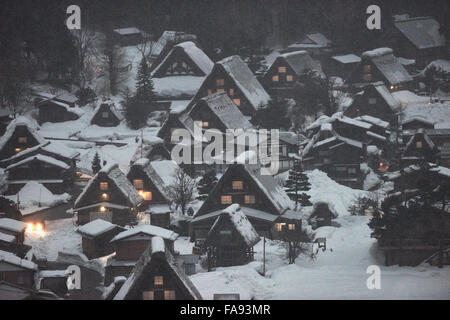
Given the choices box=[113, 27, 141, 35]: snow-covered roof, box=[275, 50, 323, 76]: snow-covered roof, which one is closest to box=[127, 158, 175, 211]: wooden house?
box=[113, 27, 141, 35]: snow-covered roof

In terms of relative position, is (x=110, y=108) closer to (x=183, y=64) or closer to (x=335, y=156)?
(x=183, y=64)

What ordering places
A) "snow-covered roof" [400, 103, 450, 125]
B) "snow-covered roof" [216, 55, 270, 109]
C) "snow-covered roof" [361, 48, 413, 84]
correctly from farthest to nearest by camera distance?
1. "snow-covered roof" [361, 48, 413, 84]
2. "snow-covered roof" [216, 55, 270, 109]
3. "snow-covered roof" [400, 103, 450, 125]

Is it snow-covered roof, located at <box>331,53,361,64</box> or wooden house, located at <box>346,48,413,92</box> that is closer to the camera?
wooden house, located at <box>346,48,413,92</box>

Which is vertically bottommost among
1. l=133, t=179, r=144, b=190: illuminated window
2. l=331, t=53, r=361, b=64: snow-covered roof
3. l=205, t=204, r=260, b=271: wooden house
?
l=205, t=204, r=260, b=271: wooden house

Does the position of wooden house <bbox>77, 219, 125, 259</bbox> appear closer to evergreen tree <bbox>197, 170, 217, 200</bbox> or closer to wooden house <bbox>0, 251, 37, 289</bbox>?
wooden house <bbox>0, 251, 37, 289</bbox>

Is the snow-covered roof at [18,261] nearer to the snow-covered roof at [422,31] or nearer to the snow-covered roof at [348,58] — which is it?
the snow-covered roof at [348,58]

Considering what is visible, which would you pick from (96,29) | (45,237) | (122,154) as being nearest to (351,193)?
Result: (122,154)
